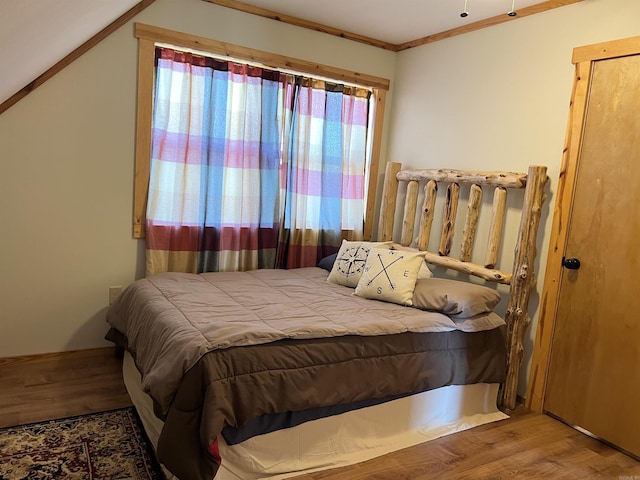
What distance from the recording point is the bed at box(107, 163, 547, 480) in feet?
6.43

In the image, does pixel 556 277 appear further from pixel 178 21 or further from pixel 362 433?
pixel 178 21

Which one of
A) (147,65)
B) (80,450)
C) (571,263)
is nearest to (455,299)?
(571,263)

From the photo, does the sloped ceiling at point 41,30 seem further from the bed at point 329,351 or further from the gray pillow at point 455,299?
the gray pillow at point 455,299

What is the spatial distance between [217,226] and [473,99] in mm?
1961

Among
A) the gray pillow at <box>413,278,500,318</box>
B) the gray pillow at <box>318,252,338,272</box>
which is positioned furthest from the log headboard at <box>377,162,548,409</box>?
the gray pillow at <box>318,252,338,272</box>

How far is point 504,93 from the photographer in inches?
126

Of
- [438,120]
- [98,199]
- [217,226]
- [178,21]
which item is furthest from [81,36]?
[438,120]

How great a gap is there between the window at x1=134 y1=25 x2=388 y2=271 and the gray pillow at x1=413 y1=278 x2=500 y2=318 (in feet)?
4.09

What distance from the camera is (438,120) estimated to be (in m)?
3.69

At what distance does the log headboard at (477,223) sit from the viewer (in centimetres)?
285

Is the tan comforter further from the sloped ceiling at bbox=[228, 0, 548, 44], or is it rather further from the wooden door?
the sloped ceiling at bbox=[228, 0, 548, 44]

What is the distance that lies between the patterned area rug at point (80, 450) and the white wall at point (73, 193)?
0.88 meters

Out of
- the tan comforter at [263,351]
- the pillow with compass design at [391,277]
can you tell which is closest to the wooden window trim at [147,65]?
the tan comforter at [263,351]

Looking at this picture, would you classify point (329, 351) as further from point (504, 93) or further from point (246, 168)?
point (504, 93)
